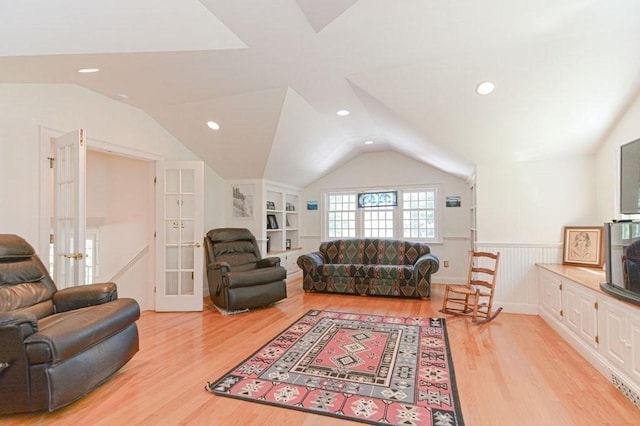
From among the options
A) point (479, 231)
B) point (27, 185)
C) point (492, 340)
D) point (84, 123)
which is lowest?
point (492, 340)

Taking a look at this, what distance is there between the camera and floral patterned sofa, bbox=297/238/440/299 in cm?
491

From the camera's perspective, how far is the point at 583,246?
3.65m

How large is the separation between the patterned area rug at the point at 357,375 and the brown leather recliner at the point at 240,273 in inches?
34.8

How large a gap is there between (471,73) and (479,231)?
6.93 ft

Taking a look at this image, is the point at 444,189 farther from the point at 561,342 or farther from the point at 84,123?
the point at 84,123

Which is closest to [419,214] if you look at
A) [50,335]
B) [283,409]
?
[283,409]

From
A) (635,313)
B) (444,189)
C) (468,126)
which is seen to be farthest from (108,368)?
(444,189)

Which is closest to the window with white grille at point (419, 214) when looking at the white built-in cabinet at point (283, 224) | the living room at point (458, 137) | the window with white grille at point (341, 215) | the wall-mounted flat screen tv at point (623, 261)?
the window with white grille at point (341, 215)

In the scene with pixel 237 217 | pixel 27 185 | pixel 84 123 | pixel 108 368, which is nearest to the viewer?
pixel 108 368

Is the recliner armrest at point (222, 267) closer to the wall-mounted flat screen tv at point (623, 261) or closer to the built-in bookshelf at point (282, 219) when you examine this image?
the built-in bookshelf at point (282, 219)

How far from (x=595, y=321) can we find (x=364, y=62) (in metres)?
2.92

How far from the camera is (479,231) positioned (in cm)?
423

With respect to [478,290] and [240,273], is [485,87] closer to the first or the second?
[478,290]

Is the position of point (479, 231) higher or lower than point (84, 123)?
lower
